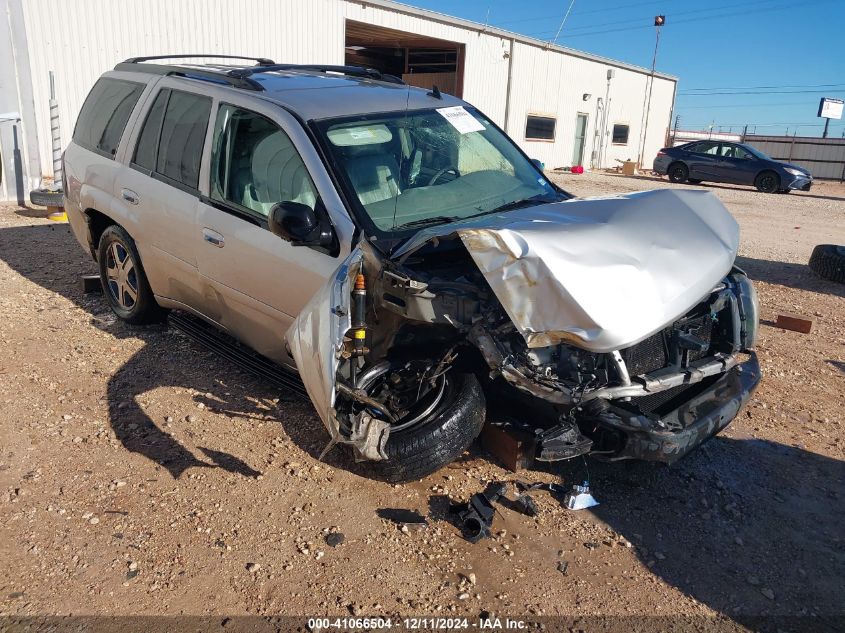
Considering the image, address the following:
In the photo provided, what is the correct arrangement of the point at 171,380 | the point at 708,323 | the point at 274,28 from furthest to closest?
1. the point at 274,28
2. the point at 171,380
3. the point at 708,323

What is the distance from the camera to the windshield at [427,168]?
376 cm

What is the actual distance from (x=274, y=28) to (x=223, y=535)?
1525 centimetres

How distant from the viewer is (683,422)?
10.7 ft

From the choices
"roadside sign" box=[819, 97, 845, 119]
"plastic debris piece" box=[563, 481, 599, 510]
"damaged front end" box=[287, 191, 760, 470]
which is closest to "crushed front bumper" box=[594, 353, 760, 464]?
"damaged front end" box=[287, 191, 760, 470]

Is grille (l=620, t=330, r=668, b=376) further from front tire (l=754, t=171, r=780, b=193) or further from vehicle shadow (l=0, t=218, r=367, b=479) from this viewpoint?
front tire (l=754, t=171, r=780, b=193)

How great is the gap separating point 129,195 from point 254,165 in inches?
56.5

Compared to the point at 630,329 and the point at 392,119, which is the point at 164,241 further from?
the point at 630,329

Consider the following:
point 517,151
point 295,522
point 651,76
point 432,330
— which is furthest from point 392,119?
point 651,76

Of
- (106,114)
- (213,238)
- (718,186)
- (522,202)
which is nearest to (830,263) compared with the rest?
(522,202)

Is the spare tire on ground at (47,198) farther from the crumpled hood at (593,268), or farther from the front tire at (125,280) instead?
the crumpled hood at (593,268)

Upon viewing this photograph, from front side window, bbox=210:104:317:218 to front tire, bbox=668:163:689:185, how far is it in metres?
21.3

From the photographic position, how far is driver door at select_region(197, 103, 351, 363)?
149 inches

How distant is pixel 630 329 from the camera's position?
2785 mm

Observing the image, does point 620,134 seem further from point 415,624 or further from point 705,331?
point 415,624
